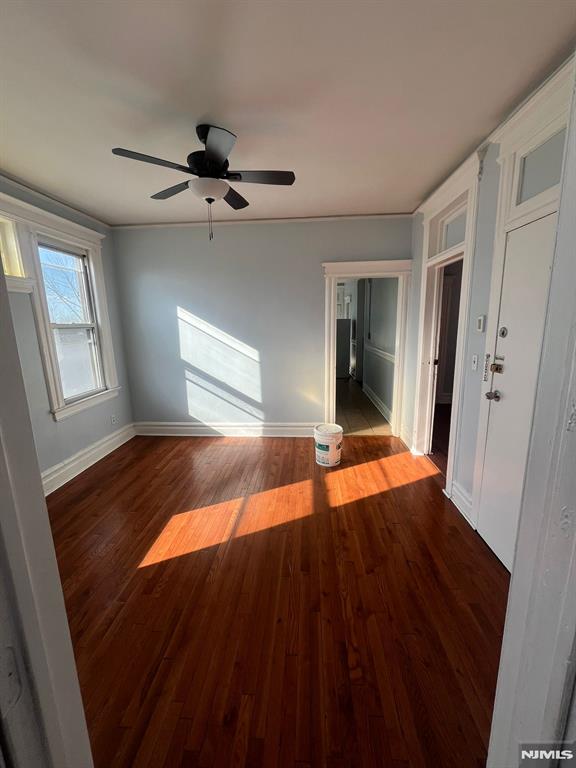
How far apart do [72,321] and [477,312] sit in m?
3.75

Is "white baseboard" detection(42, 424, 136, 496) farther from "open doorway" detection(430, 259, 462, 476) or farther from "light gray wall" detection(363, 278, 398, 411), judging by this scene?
"open doorway" detection(430, 259, 462, 476)

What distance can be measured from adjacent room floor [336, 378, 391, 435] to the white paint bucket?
967 millimetres

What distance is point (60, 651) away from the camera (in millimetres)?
555

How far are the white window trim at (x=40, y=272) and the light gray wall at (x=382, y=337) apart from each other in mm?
3550

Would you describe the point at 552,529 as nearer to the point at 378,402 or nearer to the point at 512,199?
the point at 512,199

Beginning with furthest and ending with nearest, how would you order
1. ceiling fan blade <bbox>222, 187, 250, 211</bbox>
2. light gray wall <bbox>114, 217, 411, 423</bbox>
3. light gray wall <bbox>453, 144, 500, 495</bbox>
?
light gray wall <bbox>114, 217, 411, 423</bbox>
ceiling fan blade <bbox>222, 187, 250, 211</bbox>
light gray wall <bbox>453, 144, 500, 495</bbox>

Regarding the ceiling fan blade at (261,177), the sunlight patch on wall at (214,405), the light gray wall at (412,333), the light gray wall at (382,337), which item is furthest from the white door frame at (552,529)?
the light gray wall at (382,337)

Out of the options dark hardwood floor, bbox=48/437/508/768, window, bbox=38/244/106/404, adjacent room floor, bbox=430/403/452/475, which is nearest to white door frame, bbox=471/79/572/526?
dark hardwood floor, bbox=48/437/508/768

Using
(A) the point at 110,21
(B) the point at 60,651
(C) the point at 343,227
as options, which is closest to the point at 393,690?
(B) the point at 60,651

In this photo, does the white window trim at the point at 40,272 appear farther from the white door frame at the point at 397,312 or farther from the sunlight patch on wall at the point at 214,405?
the white door frame at the point at 397,312

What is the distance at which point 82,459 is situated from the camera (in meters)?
3.25

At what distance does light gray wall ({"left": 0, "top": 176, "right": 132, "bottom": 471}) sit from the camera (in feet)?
8.52

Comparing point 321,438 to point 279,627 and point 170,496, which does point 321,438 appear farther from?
point 279,627

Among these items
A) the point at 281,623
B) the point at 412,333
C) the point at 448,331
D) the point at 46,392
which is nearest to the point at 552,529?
the point at 281,623
